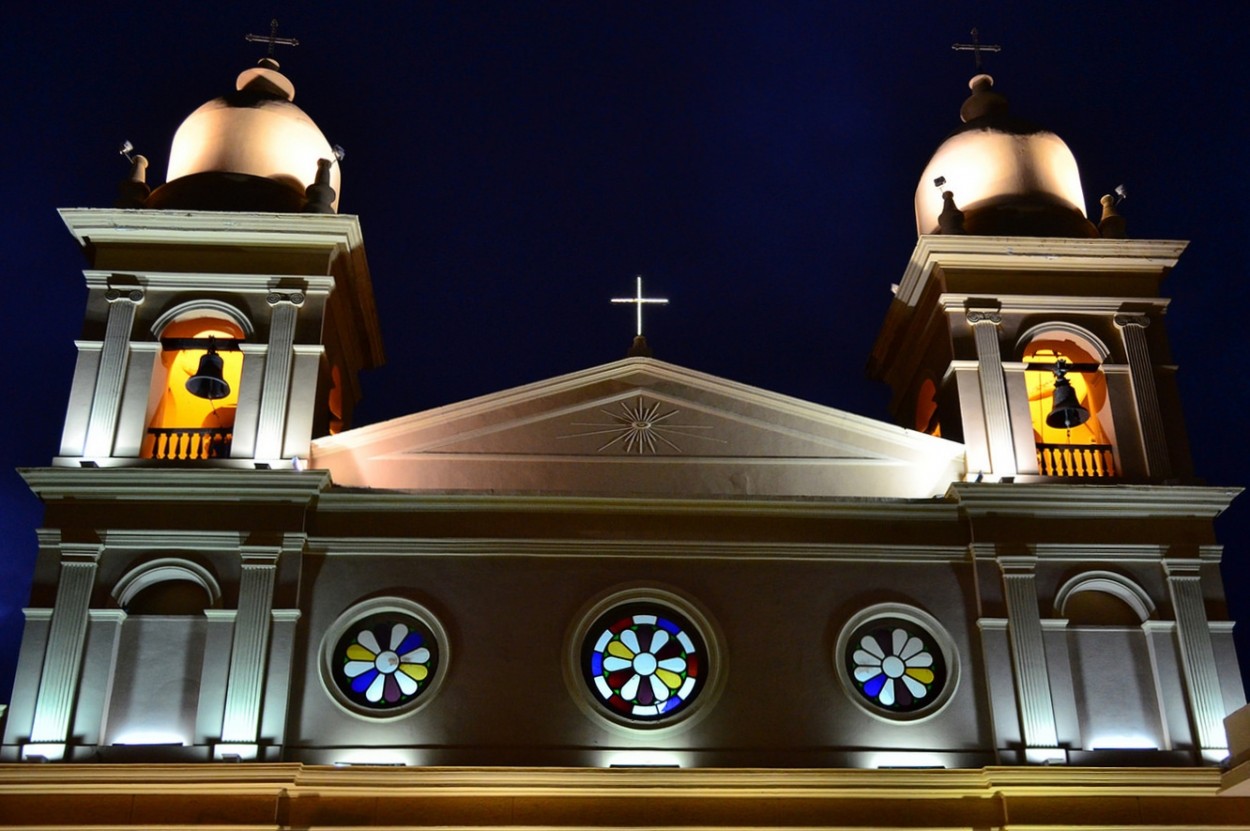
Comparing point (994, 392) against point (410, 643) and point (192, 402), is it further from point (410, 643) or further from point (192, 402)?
point (192, 402)

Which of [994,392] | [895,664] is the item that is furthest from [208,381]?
[994,392]

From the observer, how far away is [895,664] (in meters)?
17.5

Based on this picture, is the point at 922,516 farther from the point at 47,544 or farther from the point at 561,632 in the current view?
the point at 47,544

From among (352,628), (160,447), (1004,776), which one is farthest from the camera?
(160,447)

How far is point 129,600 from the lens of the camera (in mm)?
17375

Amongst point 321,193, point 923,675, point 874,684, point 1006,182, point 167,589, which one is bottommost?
point 874,684

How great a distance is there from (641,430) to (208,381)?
17.1 ft

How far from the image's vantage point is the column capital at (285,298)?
19.2 m

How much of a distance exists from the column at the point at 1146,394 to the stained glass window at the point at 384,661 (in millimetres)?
8987

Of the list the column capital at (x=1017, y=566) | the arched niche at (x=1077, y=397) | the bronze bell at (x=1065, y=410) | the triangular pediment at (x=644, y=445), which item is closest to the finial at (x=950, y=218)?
the arched niche at (x=1077, y=397)

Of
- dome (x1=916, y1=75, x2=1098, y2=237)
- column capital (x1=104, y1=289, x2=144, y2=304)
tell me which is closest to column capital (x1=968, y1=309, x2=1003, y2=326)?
dome (x1=916, y1=75, x2=1098, y2=237)

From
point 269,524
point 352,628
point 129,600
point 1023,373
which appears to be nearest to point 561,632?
point 352,628

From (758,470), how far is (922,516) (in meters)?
2.08

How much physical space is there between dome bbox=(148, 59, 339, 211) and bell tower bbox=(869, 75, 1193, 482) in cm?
840
